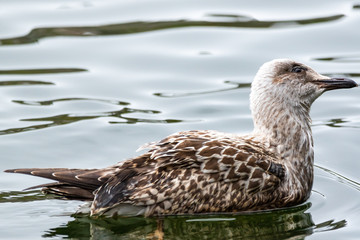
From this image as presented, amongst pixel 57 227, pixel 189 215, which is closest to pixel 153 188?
pixel 189 215

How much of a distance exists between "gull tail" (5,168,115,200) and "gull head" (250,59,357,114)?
207cm

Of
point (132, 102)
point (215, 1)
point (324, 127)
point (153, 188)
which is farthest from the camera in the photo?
point (215, 1)

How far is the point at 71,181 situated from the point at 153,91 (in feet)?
16.2

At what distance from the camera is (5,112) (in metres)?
13.9

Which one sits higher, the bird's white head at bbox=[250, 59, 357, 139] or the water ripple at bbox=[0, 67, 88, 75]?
the bird's white head at bbox=[250, 59, 357, 139]

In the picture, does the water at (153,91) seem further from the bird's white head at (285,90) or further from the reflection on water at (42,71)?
the bird's white head at (285,90)

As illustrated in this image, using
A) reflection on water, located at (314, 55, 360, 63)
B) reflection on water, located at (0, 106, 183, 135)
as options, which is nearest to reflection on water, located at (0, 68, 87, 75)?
reflection on water, located at (0, 106, 183, 135)

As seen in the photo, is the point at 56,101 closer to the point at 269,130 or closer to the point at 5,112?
the point at 5,112

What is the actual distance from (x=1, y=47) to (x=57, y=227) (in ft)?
23.7

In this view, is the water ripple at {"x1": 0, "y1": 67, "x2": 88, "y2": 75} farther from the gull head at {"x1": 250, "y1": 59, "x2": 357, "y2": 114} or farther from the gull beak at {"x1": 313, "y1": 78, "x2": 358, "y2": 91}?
the gull beak at {"x1": 313, "y1": 78, "x2": 358, "y2": 91}

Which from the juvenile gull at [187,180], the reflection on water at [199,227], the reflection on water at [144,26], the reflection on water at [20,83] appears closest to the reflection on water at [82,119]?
the reflection on water at [20,83]

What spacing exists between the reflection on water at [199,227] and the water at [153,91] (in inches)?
0.5

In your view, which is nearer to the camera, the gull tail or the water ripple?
the gull tail

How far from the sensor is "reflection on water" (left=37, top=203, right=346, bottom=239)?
10023 millimetres
